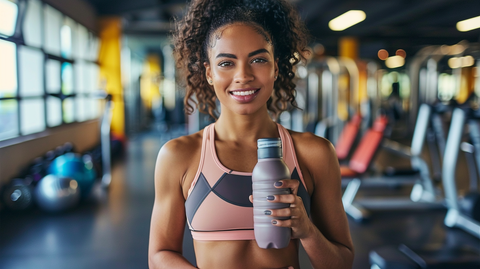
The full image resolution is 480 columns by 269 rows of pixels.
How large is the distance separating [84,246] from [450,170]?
3.06 metres

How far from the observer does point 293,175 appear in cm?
90

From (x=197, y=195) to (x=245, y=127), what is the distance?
213 mm

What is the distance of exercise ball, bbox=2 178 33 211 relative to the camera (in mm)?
3590

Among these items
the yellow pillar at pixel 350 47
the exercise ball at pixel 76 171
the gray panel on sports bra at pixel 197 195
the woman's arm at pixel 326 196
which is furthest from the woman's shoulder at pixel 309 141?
the yellow pillar at pixel 350 47

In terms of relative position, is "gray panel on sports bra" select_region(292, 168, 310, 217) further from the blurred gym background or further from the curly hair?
the blurred gym background

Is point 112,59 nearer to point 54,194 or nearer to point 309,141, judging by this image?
point 54,194

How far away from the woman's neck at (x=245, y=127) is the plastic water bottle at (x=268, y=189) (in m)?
0.29

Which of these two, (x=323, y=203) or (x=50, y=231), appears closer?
(x=323, y=203)

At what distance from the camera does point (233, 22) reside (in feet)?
2.95

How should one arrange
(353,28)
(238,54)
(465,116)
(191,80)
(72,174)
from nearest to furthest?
(238,54) < (191,80) < (465,116) < (72,174) < (353,28)

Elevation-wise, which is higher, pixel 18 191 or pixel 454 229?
pixel 18 191

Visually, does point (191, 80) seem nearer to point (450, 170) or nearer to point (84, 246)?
point (84, 246)

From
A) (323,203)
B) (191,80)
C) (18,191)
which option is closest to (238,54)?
(191,80)

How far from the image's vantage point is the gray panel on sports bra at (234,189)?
879 millimetres
